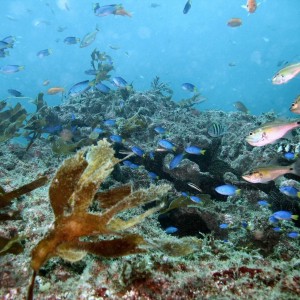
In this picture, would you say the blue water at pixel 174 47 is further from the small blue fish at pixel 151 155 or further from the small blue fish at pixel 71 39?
the small blue fish at pixel 151 155

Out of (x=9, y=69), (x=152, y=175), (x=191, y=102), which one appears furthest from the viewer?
(x=191, y=102)

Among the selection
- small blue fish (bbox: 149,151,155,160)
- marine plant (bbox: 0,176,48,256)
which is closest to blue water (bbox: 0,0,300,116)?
small blue fish (bbox: 149,151,155,160)

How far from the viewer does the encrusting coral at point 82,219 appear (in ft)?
5.04

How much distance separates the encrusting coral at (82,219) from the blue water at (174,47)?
85691 millimetres

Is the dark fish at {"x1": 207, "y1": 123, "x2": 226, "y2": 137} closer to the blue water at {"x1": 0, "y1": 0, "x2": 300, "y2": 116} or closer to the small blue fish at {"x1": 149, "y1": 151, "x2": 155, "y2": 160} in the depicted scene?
the small blue fish at {"x1": 149, "y1": 151, "x2": 155, "y2": 160}

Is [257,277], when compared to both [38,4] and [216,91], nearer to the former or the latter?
[38,4]

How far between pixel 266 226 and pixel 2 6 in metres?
80.4

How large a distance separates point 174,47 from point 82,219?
157m

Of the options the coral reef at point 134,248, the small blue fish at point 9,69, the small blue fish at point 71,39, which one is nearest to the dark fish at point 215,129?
the coral reef at point 134,248

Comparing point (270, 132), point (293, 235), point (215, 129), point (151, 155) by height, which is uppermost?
point (270, 132)

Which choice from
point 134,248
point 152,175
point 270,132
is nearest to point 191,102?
point 152,175

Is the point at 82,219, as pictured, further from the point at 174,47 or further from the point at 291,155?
the point at 174,47

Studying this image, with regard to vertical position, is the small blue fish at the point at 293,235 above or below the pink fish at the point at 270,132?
below

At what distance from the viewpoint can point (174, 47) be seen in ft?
485
